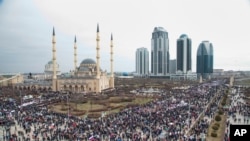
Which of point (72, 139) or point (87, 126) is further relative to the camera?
point (87, 126)

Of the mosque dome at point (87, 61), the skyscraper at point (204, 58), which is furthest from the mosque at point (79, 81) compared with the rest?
the skyscraper at point (204, 58)

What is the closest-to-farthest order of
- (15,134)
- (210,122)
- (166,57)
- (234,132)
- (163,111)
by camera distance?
(234,132) < (15,134) < (210,122) < (163,111) < (166,57)

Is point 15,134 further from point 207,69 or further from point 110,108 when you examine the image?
point 207,69

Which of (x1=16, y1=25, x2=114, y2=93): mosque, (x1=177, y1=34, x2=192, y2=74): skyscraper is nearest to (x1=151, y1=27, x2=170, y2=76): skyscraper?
(x1=177, y1=34, x2=192, y2=74): skyscraper

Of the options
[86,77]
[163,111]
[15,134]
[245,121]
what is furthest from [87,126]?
[86,77]

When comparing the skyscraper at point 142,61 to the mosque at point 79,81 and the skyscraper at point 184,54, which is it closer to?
the skyscraper at point 184,54

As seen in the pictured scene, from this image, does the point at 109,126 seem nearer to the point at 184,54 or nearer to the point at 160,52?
the point at 184,54

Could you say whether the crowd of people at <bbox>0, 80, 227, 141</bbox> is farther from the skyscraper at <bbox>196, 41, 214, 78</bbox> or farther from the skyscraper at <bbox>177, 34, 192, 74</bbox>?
the skyscraper at <bbox>196, 41, 214, 78</bbox>

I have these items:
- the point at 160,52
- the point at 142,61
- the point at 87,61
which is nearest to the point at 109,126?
the point at 87,61
